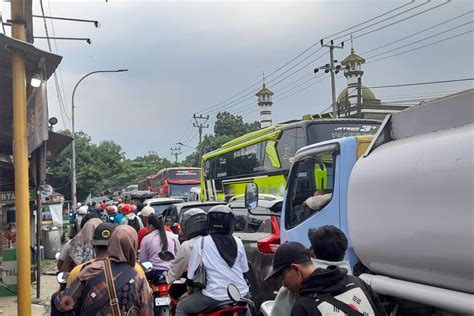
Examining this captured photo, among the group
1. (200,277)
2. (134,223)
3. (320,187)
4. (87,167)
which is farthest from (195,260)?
(87,167)

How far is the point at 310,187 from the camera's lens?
5.35 meters

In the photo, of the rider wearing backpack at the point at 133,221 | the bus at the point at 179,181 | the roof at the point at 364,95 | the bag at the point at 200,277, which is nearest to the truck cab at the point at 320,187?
the bag at the point at 200,277

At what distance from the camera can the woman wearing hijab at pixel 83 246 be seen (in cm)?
489

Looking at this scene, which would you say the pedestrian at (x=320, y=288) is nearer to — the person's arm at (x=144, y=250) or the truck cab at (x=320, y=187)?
the truck cab at (x=320, y=187)

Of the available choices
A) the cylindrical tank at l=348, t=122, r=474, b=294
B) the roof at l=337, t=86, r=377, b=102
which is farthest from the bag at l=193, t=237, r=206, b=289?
the roof at l=337, t=86, r=377, b=102

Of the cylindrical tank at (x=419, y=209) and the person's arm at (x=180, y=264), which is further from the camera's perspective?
the person's arm at (x=180, y=264)

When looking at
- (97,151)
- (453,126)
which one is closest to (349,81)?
(97,151)

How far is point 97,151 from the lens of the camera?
4603 centimetres

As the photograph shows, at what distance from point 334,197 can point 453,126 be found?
5.89 feet

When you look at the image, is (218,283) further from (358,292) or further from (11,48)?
(11,48)

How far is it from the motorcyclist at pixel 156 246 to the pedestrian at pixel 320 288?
146 inches

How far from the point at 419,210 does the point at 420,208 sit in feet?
0.05

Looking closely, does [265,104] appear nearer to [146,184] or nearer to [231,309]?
[146,184]

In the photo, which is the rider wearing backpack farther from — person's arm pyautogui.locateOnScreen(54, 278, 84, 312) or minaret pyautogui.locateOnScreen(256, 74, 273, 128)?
minaret pyautogui.locateOnScreen(256, 74, 273, 128)
